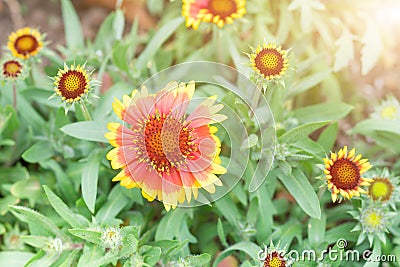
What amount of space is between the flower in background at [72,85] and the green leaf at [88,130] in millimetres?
147

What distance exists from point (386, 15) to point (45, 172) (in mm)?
1845

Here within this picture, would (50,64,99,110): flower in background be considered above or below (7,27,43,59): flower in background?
below

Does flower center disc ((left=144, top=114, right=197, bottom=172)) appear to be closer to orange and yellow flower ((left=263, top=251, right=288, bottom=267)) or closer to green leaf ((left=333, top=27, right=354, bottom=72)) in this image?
orange and yellow flower ((left=263, top=251, right=288, bottom=267))

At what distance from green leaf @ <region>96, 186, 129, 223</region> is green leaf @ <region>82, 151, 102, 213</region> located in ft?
0.34

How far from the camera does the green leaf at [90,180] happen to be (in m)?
1.64

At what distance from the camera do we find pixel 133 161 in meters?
1.53

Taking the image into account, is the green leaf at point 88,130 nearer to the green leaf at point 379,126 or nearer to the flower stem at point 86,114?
the flower stem at point 86,114

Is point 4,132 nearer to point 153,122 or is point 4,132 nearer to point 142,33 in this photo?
point 153,122

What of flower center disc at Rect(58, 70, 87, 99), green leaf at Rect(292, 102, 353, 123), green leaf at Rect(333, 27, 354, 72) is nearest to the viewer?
flower center disc at Rect(58, 70, 87, 99)

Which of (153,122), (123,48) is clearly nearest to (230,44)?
(123,48)

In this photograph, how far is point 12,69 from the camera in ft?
5.73

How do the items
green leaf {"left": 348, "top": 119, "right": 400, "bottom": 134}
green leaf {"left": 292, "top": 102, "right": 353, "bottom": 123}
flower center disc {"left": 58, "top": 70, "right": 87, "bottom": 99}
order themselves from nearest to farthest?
flower center disc {"left": 58, "top": 70, "right": 87, "bottom": 99}
green leaf {"left": 348, "top": 119, "right": 400, "bottom": 134}
green leaf {"left": 292, "top": 102, "right": 353, "bottom": 123}

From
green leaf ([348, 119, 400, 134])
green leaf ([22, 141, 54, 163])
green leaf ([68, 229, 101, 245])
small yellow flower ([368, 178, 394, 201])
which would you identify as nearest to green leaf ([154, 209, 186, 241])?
green leaf ([68, 229, 101, 245])

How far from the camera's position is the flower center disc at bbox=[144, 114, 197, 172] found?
151 centimetres
